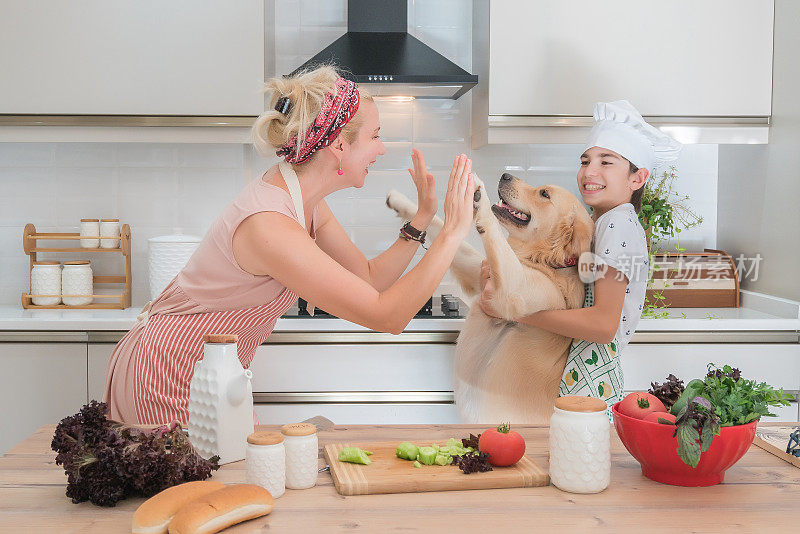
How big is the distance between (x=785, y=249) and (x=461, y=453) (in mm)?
1977

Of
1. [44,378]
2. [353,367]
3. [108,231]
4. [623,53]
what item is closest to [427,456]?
[353,367]

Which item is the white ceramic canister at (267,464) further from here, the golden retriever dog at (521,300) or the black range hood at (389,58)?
the black range hood at (389,58)

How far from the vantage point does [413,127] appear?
2.96 m

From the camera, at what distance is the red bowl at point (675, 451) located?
3.39 feet

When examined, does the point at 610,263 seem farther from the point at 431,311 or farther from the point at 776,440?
the point at 431,311

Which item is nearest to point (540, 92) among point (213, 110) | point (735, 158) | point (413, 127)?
point (413, 127)

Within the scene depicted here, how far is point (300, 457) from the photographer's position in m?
1.03

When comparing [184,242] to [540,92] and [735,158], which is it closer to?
[540,92]

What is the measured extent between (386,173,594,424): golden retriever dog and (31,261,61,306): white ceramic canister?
161 centimetres

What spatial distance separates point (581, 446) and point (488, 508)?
0.51 ft

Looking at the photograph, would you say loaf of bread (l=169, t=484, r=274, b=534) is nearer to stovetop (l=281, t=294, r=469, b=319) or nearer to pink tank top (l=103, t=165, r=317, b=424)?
pink tank top (l=103, t=165, r=317, b=424)

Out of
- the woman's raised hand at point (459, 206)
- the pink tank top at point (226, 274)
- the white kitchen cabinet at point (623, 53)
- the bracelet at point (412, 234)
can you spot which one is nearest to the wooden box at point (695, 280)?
the white kitchen cabinet at point (623, 53)

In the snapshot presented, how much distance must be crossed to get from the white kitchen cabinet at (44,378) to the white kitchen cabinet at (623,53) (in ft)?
5.39

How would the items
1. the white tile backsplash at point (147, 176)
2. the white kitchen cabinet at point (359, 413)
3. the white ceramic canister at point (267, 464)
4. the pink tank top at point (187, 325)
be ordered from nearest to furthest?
the white ceramic canister at point (267, 464) → the pink tank top at point (187, 325) → the white kitchen cabinet at point (359, 413) → the white tile backsplash at point (147, 176)
